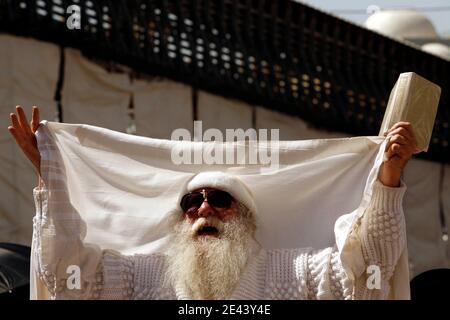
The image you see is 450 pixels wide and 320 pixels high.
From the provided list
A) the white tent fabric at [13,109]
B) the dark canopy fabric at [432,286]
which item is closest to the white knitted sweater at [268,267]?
the dark canopy fabric at [432,286]

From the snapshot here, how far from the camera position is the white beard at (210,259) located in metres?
6.24

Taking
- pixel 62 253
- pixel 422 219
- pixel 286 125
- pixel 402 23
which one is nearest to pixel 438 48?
pixel 402 23

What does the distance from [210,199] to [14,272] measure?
3628 millimetres

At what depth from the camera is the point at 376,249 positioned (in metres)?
6.00

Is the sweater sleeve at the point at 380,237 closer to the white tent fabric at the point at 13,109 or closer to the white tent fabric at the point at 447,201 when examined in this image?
the white tent fabric at the point at 13,109

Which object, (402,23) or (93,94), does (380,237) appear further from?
(402,23)

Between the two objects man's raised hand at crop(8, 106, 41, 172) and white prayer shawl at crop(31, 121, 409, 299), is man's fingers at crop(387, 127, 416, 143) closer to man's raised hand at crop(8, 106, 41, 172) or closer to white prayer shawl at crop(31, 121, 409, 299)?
white prayer shawl at crop(31, 121, 409, 299)

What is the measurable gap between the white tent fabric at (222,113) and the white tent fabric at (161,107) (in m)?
0.15

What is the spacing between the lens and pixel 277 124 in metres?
13.8

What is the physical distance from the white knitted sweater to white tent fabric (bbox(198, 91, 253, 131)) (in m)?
6.56

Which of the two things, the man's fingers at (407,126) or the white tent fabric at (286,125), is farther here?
the white tent fabric at (286,125)

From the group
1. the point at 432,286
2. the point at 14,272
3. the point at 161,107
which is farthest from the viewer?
the point at 161,107

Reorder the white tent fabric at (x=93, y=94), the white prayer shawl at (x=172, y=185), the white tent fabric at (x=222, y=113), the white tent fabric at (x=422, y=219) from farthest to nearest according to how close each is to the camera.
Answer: the white tent fabric at (x=422, y=219) < the white tent fabric at (x=222, y=113) < the white tent fabric at (x=93, y=94) < the white prayer shawl at (x=172, y=185)

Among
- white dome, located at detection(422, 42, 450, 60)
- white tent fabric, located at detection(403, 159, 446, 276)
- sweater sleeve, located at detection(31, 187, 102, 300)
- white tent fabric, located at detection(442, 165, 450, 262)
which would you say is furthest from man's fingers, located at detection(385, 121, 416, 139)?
white dome, located at detection(422, 42, 450, 60)
